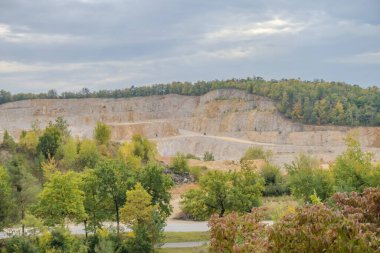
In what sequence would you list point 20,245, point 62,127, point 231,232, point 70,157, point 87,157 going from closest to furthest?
point 231,232 → point 20,245 → point 70,157 → point 87,157 → point 62,127

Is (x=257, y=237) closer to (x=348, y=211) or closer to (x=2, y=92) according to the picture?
(x=348, y=211)

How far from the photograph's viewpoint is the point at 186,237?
148 ft

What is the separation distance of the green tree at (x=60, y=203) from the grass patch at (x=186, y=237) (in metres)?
7.45

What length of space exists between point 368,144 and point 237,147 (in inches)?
1103

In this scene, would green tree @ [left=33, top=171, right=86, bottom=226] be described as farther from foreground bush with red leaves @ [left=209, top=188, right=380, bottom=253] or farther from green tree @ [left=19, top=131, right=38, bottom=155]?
green tree @ [left=19, top=131, right=38, bottom=155]

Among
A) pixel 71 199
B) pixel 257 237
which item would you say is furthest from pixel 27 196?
pixel 257 237

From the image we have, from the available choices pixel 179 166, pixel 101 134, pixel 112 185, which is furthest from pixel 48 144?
pixel 112 185

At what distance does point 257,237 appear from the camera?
13359 mm

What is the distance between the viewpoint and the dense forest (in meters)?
124

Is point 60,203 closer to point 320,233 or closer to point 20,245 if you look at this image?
point 20,245

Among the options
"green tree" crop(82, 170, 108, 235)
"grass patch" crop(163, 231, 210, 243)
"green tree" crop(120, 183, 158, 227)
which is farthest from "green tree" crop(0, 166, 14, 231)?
"grass patch" crop(163, 231, 210, 243)

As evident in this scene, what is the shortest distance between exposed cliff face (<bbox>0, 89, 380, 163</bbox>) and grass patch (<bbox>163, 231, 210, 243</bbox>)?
197ft

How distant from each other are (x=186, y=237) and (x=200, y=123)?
104803 mm

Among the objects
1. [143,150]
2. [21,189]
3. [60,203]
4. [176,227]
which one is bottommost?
[176,227]
